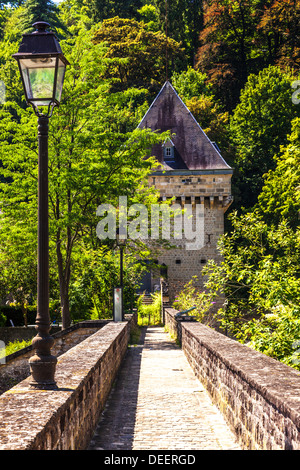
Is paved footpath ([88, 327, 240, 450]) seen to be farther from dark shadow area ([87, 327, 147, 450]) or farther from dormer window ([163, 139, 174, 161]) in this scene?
dormer window ([163, 139, 174, 161])

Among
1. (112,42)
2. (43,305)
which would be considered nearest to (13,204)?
(43,305)

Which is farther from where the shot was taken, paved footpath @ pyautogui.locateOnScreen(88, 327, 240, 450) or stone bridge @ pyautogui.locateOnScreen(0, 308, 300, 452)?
paved footpath @ pyautogui.locateOnScreen(88, 327, 240, 450)

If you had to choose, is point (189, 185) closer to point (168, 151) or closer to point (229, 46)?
point (168, 151)

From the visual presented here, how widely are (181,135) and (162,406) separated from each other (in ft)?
104

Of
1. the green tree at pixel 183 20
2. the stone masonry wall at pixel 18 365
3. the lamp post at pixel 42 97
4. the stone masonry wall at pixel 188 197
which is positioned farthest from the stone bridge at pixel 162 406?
the green tree at pixel 183 20

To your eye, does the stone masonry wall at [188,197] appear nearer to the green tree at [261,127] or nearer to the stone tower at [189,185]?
the stone tower at [189,185]

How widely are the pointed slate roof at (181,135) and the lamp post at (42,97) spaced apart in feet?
104

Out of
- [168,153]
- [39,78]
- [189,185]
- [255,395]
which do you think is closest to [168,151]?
[168,153]

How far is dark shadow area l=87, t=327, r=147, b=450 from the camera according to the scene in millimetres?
5906

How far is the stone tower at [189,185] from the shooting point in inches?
1474

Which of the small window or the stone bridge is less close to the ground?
the small window

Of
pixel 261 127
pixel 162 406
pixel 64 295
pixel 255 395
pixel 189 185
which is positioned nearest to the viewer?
pixel 255 395

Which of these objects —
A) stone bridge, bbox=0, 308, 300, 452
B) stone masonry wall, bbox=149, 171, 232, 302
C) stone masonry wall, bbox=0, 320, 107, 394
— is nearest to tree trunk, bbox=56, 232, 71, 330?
stone masonry wall, bbox=0, 320, 107, 394

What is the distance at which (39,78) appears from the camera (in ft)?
19.8
